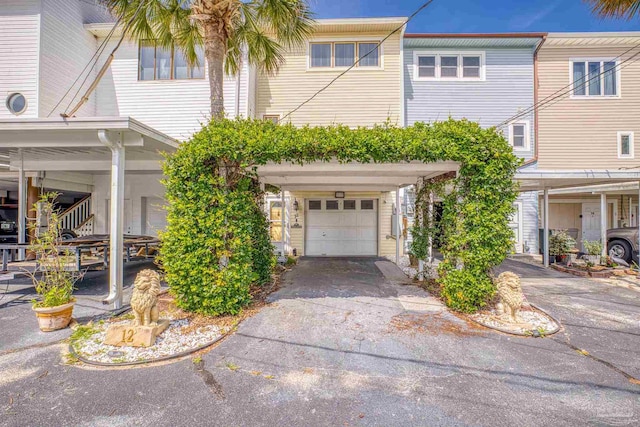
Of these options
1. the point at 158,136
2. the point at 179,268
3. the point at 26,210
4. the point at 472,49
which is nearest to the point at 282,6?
the point at 158,136

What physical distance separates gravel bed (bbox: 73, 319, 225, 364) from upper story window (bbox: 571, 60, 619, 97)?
14154 mm

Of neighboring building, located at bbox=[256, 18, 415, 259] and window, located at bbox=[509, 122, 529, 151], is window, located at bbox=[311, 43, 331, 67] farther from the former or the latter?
window, located at bbox=[509, 122, 529, 151]

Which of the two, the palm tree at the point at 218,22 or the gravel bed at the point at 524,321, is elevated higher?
the palm tree at the point at 218,22

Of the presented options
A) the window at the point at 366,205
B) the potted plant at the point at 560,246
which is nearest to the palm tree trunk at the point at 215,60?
the window at the point at 366,205

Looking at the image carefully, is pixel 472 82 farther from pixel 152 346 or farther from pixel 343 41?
pixel 152 346

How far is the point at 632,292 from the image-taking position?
6.23 meters

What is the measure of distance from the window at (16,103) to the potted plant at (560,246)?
16312 mm

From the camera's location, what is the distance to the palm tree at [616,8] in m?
5.64

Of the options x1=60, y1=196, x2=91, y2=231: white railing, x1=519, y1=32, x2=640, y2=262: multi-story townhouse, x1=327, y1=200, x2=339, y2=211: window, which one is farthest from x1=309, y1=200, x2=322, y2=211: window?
x1=60, y1=196, x2=91, y2=231: white railing

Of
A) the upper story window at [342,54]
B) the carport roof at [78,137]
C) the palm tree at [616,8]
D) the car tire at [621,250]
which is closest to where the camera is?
the carport roof at [78,137]

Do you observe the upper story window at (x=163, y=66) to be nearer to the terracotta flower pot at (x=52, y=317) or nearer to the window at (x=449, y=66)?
the terracotta flower pot at (x=52, y=317)

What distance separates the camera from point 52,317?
4.07 metres

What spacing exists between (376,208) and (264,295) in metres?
6.06

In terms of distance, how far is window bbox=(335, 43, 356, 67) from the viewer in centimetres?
1042
